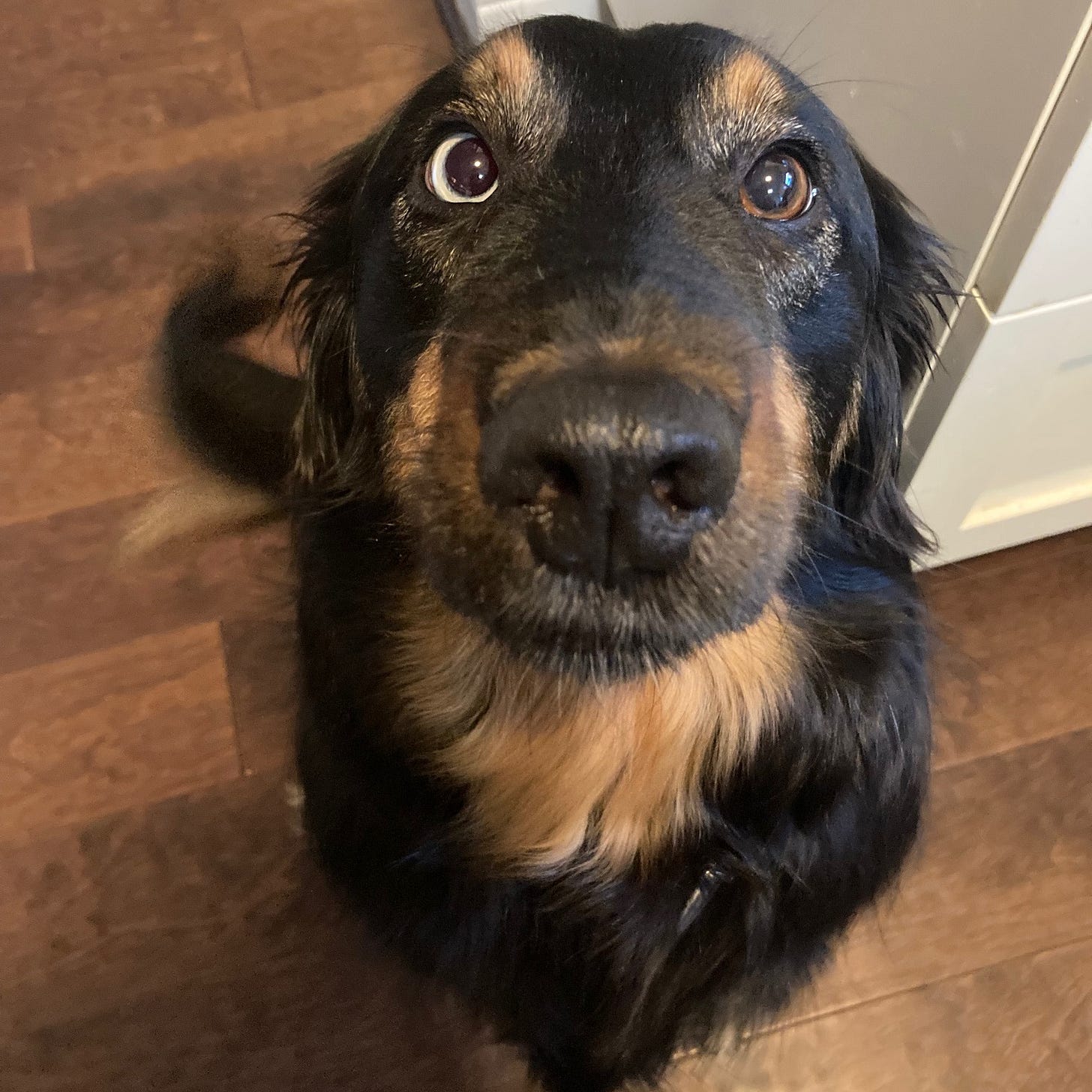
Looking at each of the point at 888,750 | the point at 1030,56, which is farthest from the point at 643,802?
the point at 1030,56

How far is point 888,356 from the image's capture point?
50.9 inches

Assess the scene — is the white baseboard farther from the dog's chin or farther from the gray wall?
the dog's chin

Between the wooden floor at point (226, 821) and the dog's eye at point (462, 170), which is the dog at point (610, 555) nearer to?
the dog's eye at point (462, 170)

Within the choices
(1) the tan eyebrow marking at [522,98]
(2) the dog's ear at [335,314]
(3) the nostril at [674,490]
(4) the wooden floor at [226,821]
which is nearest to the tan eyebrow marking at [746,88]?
(1) the tan eyebrow marking at [522,98]

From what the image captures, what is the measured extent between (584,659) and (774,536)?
0.20 meters

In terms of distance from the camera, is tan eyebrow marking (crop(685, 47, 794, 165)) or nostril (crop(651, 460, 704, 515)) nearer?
nostril (crop(651, 460, 704, 515))

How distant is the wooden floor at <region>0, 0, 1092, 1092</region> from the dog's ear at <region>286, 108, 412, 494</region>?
59 centimetres

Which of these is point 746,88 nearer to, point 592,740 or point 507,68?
point 507,68

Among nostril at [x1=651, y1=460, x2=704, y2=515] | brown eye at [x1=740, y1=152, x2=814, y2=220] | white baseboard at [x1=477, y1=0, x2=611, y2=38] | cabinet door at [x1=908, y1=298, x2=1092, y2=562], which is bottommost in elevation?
cabinet door at [x1=908, y1=298, x2=1092, y2=562]

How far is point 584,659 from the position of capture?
3.09 feet

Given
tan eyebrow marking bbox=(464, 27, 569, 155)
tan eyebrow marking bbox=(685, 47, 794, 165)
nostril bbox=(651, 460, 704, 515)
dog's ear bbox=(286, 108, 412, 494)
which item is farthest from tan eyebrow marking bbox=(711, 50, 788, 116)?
nostril bbox=(651, 460, 704, 515)

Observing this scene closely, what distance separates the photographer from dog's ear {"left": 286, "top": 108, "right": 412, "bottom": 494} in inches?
49.9

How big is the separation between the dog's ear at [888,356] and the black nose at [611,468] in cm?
51

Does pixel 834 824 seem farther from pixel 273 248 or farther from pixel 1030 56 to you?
pixel 273 248
